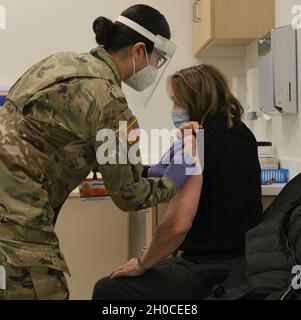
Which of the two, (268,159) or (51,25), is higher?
(51,25)

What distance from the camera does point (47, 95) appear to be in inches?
49.3

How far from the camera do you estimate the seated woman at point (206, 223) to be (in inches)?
58.5

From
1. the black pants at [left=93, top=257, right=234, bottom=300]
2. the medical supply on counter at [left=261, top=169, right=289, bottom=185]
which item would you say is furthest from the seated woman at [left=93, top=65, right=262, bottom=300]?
the medical supply on counter at [left=261, top=169, right=289, bottom=185]

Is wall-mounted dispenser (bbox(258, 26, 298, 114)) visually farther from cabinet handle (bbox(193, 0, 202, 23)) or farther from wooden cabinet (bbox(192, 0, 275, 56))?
cabinet handle (bbox(193, 0, 202, 23))

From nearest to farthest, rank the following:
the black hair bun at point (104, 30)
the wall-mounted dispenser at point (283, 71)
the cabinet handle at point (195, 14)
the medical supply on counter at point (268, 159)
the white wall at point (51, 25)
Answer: the black hair bun at point (104, 30)
the wall-mounted dispenser at point (283, 71)
the medical supply on counter at point (268, 159)
the cabinet handle at point (195, 14)
the white wall at point (51, 25)

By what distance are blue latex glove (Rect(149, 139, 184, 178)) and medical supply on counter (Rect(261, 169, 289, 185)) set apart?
68 centimetres

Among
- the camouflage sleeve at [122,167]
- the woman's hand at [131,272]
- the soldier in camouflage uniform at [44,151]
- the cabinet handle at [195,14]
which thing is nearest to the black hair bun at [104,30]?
the soldier in camouflage uniform at [44,151]

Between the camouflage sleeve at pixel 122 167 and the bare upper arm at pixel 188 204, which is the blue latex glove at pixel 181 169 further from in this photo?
the camouflage sleeve at pixel 122 167

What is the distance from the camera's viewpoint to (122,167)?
Result: 1.29m

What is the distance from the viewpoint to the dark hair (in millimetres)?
1429

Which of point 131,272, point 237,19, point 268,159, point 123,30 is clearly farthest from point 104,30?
point 237,19

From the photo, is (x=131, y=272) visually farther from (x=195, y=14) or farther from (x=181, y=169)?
(x=195, y=14)

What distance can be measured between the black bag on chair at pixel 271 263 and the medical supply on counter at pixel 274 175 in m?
0.75

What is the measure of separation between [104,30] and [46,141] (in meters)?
0.38
